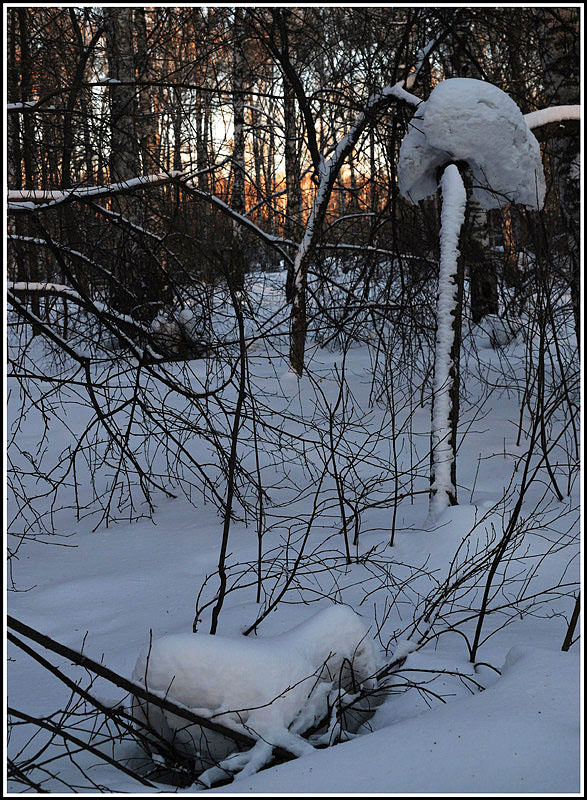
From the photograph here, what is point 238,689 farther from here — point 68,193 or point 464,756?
point 68,193

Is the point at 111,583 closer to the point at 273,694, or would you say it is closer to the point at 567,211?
the point at 273,694

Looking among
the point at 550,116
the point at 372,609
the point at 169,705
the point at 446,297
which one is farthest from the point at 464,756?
the point at 550,116

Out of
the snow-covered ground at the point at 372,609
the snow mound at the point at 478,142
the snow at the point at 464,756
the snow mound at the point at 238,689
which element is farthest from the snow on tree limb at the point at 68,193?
the snow at the point at 464,756

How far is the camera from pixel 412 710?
8.23 ft

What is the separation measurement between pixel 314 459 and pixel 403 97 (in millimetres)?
2676

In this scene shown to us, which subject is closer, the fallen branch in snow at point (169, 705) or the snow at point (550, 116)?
the fallen branch in snow at point (169, 705)

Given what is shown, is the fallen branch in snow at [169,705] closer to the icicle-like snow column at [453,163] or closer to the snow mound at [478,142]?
the icicle-like snow column at [453,163]

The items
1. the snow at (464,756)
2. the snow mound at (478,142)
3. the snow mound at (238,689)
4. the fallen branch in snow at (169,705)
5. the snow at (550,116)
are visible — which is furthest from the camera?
the snow at (550,116)

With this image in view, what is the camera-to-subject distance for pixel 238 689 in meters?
2.30

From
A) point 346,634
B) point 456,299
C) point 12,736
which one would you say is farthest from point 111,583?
point 456,299

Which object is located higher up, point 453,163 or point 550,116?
point 550,116

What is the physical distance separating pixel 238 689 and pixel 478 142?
299cm

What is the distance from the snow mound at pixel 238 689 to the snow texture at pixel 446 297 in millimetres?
1886

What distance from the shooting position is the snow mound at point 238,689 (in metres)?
2.28
